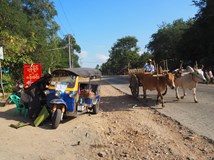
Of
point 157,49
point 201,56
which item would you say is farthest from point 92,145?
point 157,49

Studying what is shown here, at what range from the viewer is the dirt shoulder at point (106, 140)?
6.90 metres

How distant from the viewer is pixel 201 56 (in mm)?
42000

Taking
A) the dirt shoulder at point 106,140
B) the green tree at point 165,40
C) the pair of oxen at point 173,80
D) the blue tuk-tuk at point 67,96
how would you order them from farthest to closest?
the green tree at point 165,40 < the pair of oxen at point 173,80 < the blue tuk-tuk at point 67,96 < the dirt shoulder at point 106,140

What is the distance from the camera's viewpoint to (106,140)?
27.0 ft

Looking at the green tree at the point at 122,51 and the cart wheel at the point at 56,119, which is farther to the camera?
the green tree at the point at 122,51

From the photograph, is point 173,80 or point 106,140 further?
point 173,80

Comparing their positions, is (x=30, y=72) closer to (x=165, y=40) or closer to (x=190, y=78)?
(x=190, y=78)

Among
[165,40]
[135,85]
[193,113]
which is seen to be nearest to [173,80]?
[193,113]

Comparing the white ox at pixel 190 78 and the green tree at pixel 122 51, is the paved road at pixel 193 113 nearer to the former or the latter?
the white ox at pixel 190 78

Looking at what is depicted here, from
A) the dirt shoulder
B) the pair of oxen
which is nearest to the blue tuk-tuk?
the dirt shoulder

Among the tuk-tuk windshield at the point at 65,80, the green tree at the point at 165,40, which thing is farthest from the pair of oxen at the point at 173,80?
the green tree at the point at 165,40

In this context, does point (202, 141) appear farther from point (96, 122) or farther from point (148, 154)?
point (96, 122)

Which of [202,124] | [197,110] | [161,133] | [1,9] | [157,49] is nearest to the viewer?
[161,133]

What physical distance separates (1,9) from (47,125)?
709 inches
